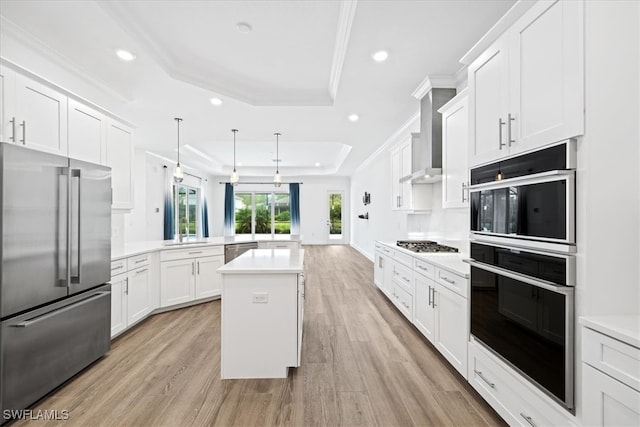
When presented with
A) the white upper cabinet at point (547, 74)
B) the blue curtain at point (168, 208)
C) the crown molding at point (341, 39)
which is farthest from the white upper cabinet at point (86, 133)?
the blue curtain at point (168, 208)

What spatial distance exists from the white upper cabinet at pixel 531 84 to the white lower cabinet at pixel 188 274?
3215 mm

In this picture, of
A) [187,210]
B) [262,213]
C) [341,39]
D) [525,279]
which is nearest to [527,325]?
[525,279]

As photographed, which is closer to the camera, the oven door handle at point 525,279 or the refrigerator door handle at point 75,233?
the oven door handle at point 525,279

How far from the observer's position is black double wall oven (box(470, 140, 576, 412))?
1.30 meters

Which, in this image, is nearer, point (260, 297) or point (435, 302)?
point (260, 297)

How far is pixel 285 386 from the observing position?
85.3 inches

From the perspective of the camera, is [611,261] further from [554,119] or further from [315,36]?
[315,36]

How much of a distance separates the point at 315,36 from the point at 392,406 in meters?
3.06

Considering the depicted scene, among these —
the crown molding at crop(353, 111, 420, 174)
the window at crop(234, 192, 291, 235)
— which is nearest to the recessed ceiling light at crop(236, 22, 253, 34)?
the crown molding at crop(353, 111, 420, 174)

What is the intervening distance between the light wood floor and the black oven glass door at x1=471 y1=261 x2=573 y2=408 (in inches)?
22.1

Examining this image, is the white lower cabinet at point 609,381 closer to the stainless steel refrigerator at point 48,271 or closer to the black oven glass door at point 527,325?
the black oven glass door at point 527,325

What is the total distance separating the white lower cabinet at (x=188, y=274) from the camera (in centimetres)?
380

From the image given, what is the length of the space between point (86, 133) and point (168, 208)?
15.1 ft

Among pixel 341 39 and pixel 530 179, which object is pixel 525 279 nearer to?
pixel 530 179
